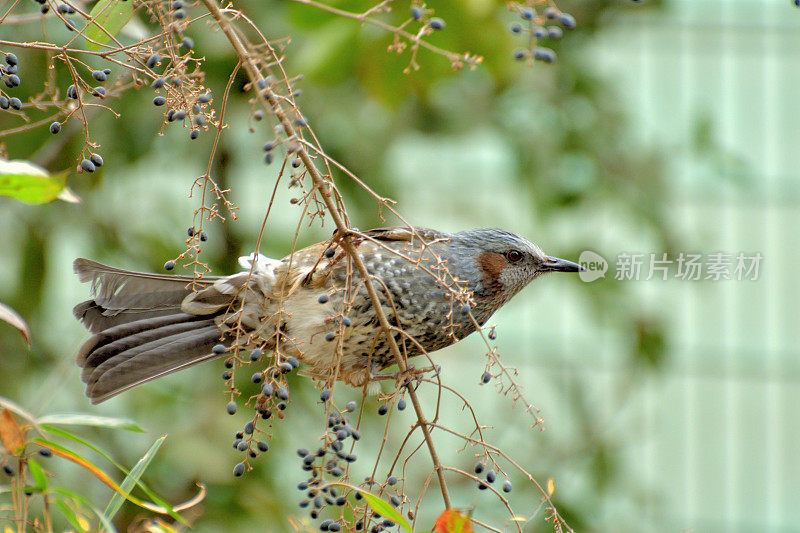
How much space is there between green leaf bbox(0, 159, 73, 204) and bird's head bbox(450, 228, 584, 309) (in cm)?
168

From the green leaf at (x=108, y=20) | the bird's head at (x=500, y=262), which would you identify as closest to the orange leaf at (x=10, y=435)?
the green leaf at (x=108, y=20)

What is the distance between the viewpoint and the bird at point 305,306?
2434 millimetres

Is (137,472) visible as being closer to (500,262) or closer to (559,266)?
(500,262)

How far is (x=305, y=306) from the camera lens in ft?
8.16

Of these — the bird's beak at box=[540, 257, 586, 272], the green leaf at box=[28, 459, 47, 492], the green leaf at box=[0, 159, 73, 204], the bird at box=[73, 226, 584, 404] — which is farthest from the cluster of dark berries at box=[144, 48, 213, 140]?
the bird's beak at box=[540, 257, 586, 272]

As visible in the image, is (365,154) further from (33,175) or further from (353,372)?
(33,175)

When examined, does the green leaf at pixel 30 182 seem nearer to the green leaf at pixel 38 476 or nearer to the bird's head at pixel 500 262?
the green leaf at pixel 38 476

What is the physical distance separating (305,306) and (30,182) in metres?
1.40

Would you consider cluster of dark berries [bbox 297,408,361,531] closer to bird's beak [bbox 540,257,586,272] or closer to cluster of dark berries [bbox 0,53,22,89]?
cluster of dark berries [bbox 0,53,22,89]

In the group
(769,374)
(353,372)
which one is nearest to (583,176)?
(353,372)

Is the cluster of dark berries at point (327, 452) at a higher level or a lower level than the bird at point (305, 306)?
lower

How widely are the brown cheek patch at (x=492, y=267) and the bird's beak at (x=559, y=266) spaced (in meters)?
0.14

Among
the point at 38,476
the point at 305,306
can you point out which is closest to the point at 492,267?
the point at 305,306

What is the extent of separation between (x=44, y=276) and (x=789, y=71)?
5.15 metres
